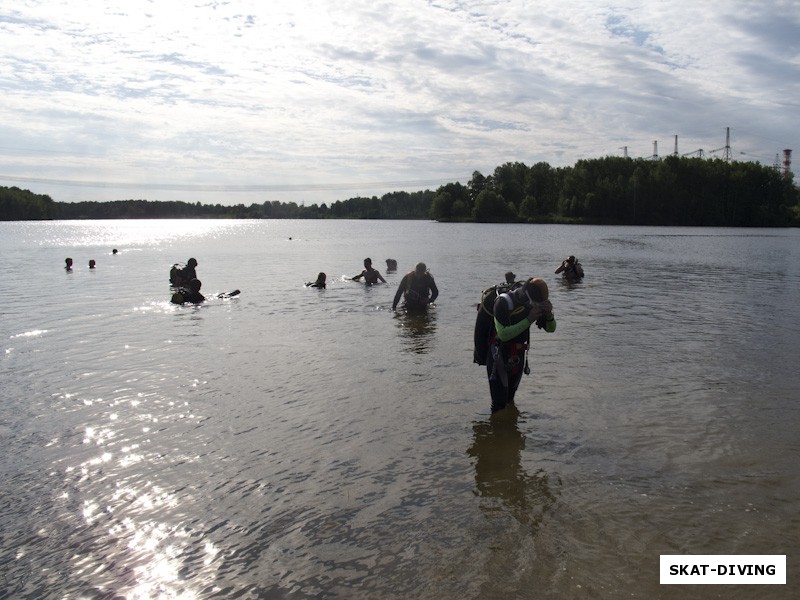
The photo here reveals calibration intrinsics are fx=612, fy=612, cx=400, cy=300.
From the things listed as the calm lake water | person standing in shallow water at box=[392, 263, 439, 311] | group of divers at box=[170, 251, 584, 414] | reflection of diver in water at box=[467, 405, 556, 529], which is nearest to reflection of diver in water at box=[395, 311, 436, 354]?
the calm lake water

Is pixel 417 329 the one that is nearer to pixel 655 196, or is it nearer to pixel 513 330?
pixel 513 330

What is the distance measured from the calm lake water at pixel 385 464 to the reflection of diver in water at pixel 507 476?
28 millimetres

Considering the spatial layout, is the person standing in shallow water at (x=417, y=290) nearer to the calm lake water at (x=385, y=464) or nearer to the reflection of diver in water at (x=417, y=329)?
the reflection of diver in water at (x=417, y=329)

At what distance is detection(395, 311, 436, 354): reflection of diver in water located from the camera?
13.3 metres

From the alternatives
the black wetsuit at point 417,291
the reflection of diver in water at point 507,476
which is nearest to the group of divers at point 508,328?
the reflection of diver in water at point 507,476

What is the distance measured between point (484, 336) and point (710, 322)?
1113 cm

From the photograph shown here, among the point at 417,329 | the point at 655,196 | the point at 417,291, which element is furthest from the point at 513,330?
the point at 655,196

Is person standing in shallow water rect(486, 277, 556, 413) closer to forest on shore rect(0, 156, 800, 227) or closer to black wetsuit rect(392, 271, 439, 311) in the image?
black wetsuit rect(392, 271, 439, 311)

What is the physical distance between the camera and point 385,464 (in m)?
6.76

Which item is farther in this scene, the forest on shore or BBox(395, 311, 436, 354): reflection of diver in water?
the forest on shore

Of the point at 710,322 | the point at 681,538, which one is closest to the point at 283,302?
the point at 710,322

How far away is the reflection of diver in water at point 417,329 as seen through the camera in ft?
43.7

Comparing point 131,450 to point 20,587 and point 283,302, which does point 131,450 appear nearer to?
point 20,587

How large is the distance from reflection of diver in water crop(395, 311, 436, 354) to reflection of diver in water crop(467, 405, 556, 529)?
5.08 metres
